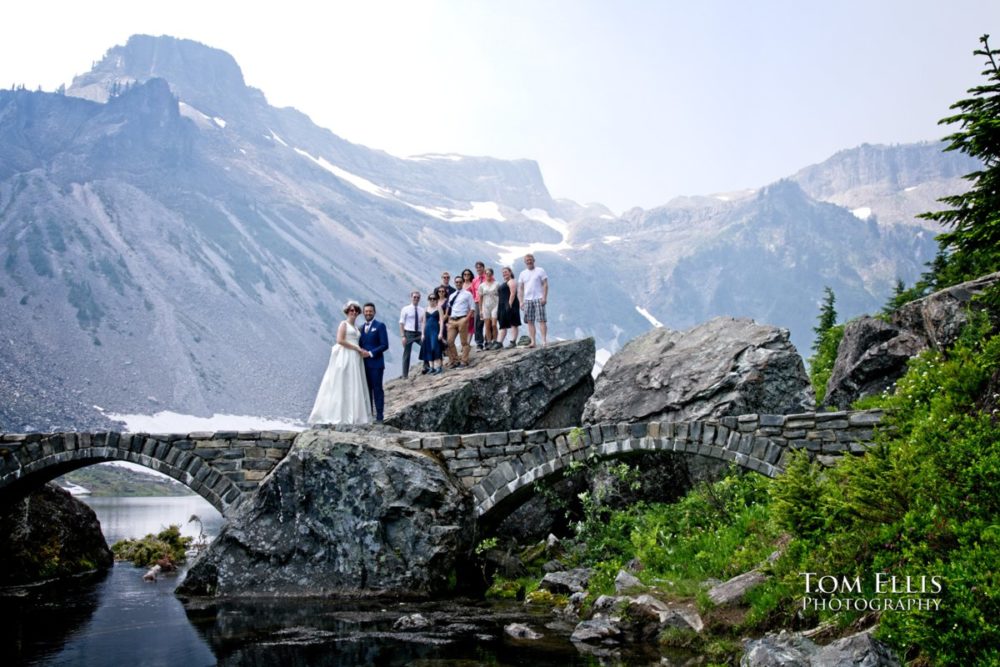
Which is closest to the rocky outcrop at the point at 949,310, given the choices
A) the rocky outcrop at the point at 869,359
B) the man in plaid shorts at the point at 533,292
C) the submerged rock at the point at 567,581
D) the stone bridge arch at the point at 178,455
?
the rocky outcrop at the point at 869,359

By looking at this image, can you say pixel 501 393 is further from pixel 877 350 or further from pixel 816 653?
pixel 816 653

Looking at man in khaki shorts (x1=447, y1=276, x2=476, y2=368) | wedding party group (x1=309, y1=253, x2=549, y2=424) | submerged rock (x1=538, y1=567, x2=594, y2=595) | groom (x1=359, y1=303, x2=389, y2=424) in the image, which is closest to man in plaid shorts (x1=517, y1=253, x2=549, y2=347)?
wedding party group (x1=309, y1=253, x2=549, y2=424)

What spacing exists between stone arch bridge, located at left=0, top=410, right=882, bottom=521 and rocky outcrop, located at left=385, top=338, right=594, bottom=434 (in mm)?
3649

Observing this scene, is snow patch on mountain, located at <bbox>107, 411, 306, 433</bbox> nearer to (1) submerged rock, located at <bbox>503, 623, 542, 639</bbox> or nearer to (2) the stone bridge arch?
(2) the stone bridge arch

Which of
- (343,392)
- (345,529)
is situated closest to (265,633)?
(345,529)

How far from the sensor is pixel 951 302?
15336 millimetres

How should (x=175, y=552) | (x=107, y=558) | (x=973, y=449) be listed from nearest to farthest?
(x=973, y=449)
(x=107, y=558)
(x=175, y=552)

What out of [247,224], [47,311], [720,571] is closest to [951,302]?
[720,571]

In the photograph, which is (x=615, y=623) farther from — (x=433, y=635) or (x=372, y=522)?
(x=372, y=522)

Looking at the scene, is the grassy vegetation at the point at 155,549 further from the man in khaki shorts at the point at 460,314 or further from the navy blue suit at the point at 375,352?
the man in khaki shorts at the point at 460,314

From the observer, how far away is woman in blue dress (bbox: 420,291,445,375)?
22297mm

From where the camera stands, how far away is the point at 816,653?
8125 millimetres

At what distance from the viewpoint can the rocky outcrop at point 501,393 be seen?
70.0 feet

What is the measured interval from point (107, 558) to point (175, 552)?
2.08 meters
